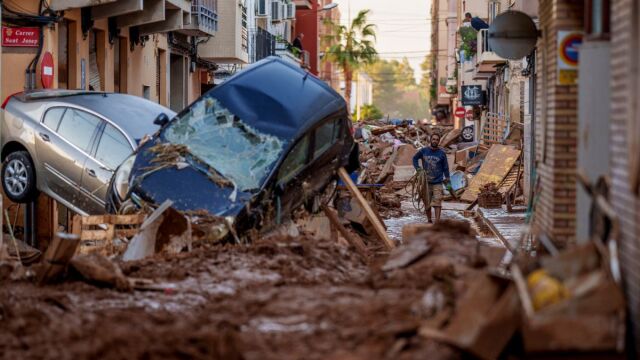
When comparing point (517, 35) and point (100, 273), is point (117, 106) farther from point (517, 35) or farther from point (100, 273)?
point (100, 273)

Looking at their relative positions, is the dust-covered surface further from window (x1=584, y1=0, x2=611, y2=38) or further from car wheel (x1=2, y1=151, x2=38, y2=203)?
car wheel (x1=2, y1=151, x2=38, y2=203)

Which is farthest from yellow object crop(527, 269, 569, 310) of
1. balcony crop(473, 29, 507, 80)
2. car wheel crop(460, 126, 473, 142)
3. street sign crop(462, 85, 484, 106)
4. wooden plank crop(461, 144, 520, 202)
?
street sign crop(462, 85, 484, 106)

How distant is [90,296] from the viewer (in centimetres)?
1112

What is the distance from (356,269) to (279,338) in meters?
4.69

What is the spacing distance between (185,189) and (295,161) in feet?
4.83

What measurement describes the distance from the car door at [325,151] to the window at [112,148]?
270 cm

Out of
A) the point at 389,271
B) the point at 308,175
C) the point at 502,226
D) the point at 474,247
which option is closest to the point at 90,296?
the point at 389,271

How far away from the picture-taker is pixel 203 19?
37.6 m

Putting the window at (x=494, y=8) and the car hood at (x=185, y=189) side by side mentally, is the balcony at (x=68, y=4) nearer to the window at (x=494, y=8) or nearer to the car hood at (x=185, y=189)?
the car hood at (x=185, y=189)

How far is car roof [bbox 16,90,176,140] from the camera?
18.6 meters

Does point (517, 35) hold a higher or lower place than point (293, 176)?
higher

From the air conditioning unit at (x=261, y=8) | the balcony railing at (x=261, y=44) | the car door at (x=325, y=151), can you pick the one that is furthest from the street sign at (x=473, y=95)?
the car door at (x=325, y=151)

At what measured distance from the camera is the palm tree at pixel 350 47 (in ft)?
335

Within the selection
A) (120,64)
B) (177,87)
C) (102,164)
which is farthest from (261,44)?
(102,164)
